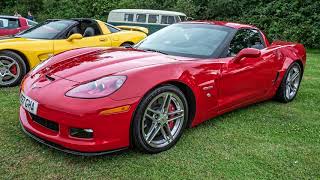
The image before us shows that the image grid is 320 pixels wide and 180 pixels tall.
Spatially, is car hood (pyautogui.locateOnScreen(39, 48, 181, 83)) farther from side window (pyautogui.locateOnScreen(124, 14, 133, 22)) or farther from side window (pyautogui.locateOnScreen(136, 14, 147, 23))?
side window (pyautogui.locateOnScreen(124, 14, 133, 22))

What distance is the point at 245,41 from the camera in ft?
16.4

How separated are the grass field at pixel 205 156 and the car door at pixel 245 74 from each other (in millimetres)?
305

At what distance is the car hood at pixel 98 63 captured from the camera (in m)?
3.55

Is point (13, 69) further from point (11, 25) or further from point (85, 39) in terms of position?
point (11, 25)

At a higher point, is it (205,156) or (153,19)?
(205,156)

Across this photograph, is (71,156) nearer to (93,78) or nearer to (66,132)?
(66,132)

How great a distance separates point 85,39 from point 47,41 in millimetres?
762

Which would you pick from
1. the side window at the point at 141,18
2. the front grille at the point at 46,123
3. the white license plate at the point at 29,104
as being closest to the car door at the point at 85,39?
the white license plate at the point at 29,104

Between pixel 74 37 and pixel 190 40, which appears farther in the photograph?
pixel 74 37

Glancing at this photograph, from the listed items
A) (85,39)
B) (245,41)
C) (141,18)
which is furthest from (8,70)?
(141,18)

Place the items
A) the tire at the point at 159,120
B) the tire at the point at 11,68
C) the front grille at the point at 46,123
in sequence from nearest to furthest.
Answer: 1. the front grille at the point at 46,123
2. the tire at the point at 159,120
3. the tire at the point at 11,68

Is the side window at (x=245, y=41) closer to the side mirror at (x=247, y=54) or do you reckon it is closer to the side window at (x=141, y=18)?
the side mirror at (x=247, y=54)

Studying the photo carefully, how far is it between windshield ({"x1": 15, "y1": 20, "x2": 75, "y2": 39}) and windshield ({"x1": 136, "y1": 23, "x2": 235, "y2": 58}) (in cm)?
254

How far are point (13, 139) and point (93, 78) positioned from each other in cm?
106
